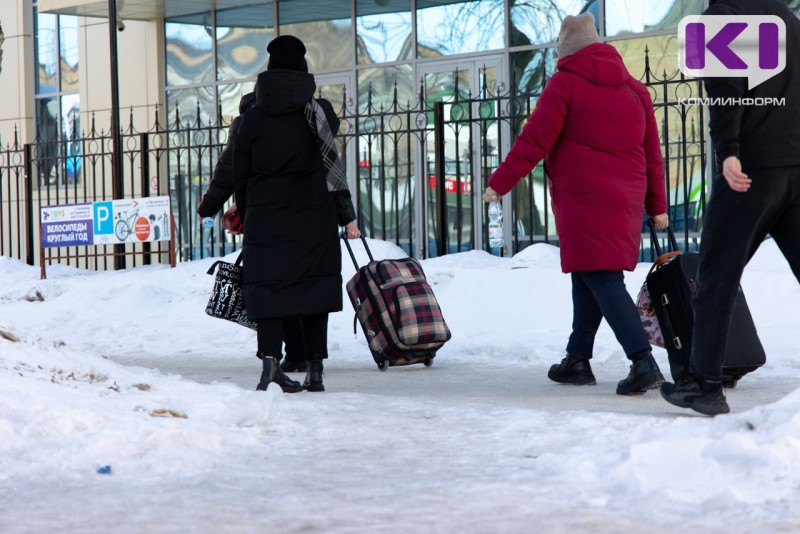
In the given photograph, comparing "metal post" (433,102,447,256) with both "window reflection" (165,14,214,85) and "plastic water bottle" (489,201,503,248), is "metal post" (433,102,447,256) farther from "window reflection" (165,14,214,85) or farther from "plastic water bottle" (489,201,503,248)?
"window reflection" (165,14,214,85)

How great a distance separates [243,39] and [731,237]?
14.2 meters

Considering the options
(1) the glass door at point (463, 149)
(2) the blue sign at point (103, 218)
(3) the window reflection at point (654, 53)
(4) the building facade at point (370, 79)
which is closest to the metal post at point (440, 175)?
(4) the building facade at point (370, 79)

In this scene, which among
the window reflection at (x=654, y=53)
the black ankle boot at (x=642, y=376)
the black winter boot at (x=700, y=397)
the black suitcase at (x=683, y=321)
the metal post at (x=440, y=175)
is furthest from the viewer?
the window reflection at (x=654, y=53)

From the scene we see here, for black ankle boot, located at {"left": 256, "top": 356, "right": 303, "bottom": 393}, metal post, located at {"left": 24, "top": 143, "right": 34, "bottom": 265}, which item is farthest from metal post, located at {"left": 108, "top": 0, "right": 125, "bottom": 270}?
black ankle boot, located at {"left": 256, "top": 356, "right": 303, "bottom": 393}

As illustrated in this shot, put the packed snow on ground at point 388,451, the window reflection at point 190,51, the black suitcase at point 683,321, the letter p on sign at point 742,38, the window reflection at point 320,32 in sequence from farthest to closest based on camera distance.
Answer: the window reflection at point 190,51, the window reflection at point 320,32, the black suitcase at point 683,321, the letter p on sign at point 742,38, the packed snow on ground at point 388,451

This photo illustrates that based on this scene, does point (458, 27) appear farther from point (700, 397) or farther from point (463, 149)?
point (700, 397)

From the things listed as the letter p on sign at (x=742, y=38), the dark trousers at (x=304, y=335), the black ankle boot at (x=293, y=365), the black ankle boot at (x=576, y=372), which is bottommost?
the black ankle boot at (x=293, y=365)

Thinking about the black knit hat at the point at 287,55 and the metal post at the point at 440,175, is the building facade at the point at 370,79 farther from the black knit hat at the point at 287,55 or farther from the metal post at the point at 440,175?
the black knit hat at the point at 287,55

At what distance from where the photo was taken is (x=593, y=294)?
19.3 feet

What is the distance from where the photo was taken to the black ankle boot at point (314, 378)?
6.14m

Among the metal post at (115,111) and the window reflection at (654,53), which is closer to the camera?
the window reflection at (654,53)

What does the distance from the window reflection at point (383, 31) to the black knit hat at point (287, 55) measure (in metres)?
10.4

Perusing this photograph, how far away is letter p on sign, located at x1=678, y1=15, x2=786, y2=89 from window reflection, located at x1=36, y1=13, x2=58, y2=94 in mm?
16974

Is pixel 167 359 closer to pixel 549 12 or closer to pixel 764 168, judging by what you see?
pixel 764 168
